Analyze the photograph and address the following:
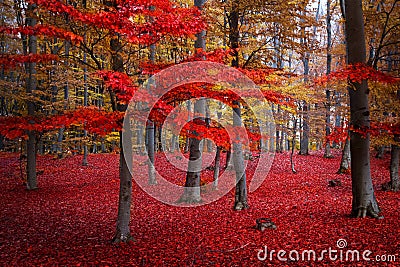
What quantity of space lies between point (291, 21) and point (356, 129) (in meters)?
4.11

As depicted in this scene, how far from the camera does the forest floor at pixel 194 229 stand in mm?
6039

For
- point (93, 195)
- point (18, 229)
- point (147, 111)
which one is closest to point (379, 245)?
point (147, 111)

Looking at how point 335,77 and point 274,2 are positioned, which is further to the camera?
point 274,2

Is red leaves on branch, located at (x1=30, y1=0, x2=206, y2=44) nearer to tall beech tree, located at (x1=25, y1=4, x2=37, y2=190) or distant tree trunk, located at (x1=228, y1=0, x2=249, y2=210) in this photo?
distant tree trunk, located at (x1=228, y1=0, x2=249, y2=210)

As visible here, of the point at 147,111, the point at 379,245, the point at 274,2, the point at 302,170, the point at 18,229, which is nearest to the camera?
the point at 379,245

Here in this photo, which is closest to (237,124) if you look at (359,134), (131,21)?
(359,134)

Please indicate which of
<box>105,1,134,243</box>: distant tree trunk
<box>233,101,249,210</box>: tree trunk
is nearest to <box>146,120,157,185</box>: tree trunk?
<box>233,101,249,210</box>: tree trunk

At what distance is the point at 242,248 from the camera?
6547mm

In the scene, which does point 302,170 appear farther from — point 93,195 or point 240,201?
point 93,195

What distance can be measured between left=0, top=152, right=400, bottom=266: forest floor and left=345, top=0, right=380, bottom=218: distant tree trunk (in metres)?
0.47

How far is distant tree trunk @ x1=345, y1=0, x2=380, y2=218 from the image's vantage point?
8.03 m

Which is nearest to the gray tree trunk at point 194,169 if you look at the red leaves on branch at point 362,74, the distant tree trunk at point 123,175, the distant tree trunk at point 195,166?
the distant tree trunk at point 195,166

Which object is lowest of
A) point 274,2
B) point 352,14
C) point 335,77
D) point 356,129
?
point 356,129

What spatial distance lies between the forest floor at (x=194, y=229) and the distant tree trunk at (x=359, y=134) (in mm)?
469
